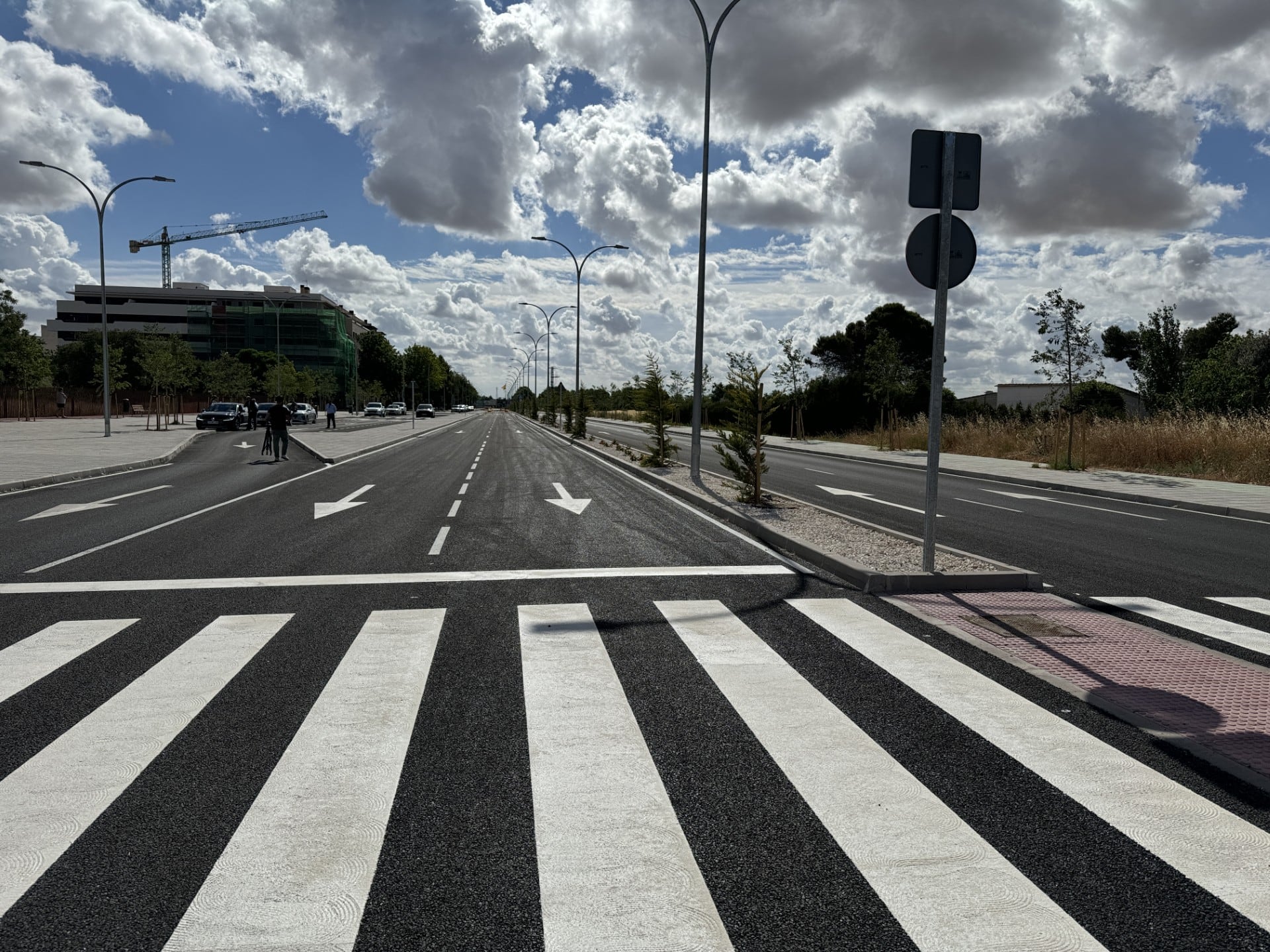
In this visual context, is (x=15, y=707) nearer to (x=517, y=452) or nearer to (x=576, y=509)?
(x=576, y=509)

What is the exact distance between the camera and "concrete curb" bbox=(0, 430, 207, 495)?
15.3 meters

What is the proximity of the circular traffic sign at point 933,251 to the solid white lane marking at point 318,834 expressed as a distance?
5.32 metres

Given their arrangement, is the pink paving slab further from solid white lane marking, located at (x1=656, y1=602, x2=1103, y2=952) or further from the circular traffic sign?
the circular traffic sign

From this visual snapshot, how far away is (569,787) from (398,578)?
456 cm

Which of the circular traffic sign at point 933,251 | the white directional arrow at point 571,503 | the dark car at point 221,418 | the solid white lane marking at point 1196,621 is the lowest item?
the solid white lane marking at point 1196,621

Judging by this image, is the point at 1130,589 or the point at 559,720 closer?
the point at 559,720

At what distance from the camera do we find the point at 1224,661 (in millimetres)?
5320

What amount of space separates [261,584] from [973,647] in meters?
5.64

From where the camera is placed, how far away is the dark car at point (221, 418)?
4278 cm

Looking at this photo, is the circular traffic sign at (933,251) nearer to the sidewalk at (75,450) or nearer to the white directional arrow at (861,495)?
the white directional arrow at (861,495)

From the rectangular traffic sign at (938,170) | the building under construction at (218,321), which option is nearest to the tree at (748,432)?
the rectangular traffic sign at (938,170)

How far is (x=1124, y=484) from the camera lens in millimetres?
18109

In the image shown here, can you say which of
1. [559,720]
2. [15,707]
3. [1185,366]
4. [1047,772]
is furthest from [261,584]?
[1185,366]

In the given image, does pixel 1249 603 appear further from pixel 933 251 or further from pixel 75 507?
pixel 75 507
